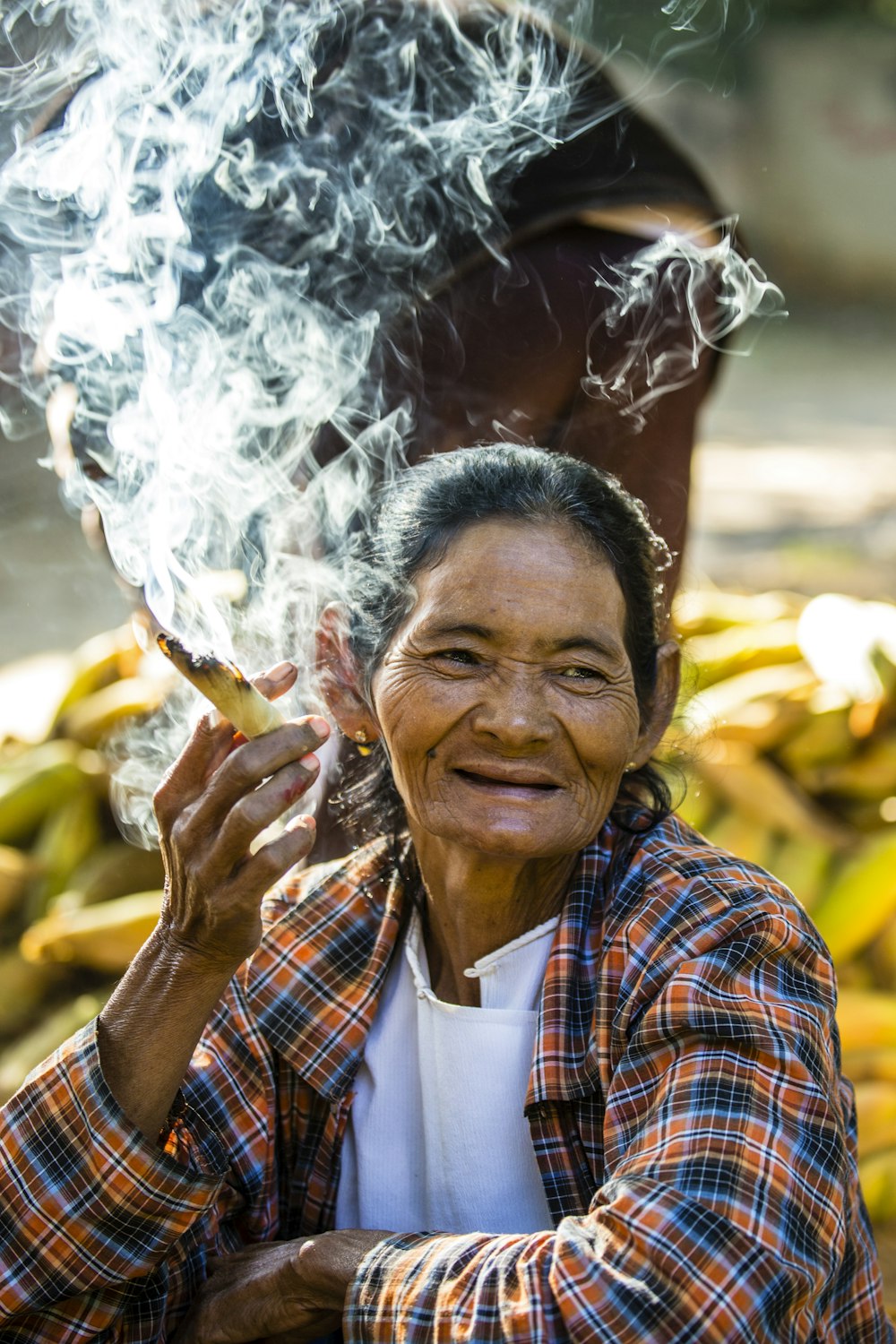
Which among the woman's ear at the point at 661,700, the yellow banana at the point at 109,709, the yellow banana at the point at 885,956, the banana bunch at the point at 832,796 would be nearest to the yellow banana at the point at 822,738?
the banana bunch at the point at 832,796

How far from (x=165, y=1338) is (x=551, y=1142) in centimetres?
70

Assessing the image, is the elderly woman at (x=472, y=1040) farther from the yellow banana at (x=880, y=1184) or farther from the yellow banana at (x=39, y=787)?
the yellow banana at (x=39, y=787)

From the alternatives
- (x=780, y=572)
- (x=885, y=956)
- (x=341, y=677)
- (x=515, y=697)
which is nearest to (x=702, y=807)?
(x=885, y=956)

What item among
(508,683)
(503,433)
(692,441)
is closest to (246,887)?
(508,683)

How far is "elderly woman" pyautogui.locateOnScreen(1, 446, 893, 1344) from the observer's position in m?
1.68

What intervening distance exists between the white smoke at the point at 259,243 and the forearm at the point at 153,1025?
0.87m

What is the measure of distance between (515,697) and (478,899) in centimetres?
36

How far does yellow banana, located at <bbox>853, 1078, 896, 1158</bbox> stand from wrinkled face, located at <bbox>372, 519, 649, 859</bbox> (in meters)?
1.92

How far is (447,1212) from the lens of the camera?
2098 millimetres

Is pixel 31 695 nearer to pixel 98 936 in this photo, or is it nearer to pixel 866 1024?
pixel 98 936

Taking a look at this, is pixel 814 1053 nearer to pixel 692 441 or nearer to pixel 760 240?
pixel 692 441

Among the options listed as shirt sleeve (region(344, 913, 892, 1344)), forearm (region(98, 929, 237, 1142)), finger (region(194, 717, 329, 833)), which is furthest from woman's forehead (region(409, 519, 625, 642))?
forearm (region(98, 929, 237, 1142))

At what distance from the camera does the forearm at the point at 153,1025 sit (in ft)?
6.45

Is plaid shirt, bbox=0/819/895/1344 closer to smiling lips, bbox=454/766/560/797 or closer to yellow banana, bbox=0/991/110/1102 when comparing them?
smiling lips, bbox=454/766/560/797
